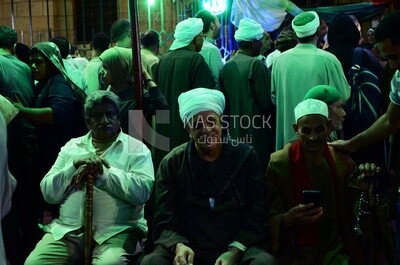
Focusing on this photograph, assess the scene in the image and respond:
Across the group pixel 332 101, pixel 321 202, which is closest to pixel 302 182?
pixel 321 202

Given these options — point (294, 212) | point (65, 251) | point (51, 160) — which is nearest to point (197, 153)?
point (294, 212)

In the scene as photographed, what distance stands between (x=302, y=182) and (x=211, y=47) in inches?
112

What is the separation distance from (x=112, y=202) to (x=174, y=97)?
183 cm

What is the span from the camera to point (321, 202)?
4461 mm

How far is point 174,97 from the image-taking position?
21.1 feet

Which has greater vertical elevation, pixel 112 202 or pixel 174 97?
pixel 174 97

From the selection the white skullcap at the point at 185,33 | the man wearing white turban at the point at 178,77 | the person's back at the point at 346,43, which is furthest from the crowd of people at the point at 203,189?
the person's back at the point at 346,43

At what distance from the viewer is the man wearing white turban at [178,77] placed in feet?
21.0

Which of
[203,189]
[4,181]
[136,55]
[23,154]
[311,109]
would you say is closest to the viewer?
[4,181]

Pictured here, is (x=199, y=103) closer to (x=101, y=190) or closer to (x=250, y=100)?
(x=101, y=190)

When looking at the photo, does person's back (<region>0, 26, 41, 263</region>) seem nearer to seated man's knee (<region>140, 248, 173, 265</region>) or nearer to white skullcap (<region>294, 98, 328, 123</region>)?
seated man's knee (<region>140, 248, 173, 265</region>)

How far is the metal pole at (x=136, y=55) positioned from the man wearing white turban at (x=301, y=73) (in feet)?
4.58

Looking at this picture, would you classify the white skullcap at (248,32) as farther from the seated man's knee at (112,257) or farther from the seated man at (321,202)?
the seated man's knee at (112,257)

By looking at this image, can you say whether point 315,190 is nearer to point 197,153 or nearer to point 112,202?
point 197,153
